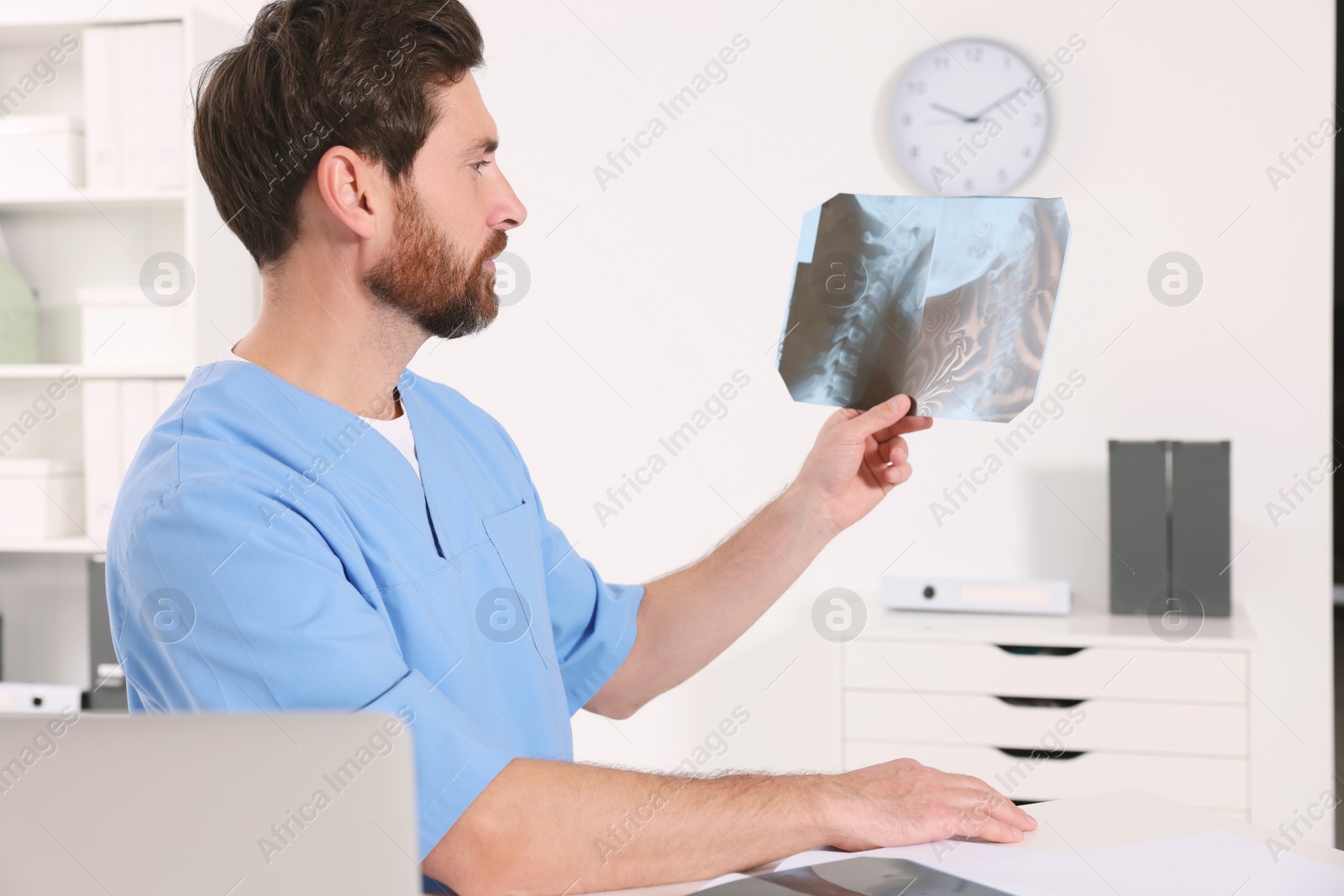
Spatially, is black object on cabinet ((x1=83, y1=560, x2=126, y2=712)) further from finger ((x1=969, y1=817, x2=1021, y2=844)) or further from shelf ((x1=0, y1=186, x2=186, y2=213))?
finger ((x1=969, y1=817, x2=1021, y2=844))

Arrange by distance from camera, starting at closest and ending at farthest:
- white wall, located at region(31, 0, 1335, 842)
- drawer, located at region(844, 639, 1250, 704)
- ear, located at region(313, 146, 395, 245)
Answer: ear, located at region(313, 146, 395, 245) → drawer, located at region(844, 639, 1250, 704) → white wall, located at region(31, 0, 1335, 842)

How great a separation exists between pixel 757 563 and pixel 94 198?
1.92 meters

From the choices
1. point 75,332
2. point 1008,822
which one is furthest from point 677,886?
point 75,332

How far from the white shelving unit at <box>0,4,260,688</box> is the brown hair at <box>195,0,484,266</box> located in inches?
55.1

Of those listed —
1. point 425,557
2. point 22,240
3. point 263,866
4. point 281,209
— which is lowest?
point 263,866

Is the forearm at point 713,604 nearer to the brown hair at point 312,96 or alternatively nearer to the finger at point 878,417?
the finger at point 878,417

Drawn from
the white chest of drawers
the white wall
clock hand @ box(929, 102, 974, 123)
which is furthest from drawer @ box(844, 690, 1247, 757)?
clock hand @ box(929, 102, 974, 123)

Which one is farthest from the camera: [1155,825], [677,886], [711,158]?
[711,158]

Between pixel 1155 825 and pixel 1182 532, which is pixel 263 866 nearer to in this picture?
pixel 1155 825

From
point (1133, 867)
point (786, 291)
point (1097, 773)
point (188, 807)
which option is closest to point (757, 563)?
point (1133, 867)

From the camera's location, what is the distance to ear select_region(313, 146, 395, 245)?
1.11 metres

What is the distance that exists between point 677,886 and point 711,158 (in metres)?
2.03

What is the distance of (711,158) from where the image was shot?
2.64 metres

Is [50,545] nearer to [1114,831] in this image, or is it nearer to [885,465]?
[885,465]
